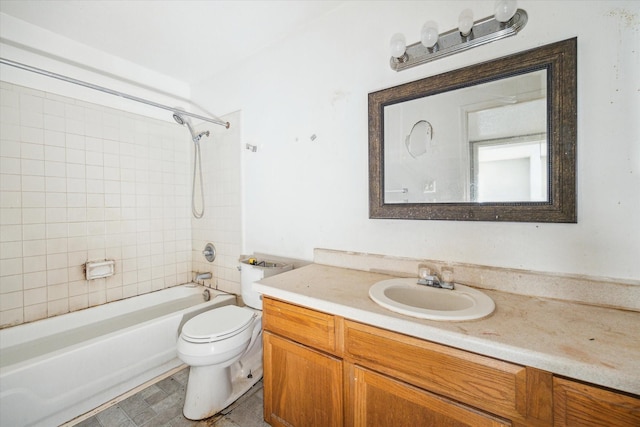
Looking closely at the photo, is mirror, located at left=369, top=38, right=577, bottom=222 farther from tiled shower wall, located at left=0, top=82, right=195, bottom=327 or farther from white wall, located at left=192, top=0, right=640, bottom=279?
tiled shower wall, located at left=0, top=82, right=195, bottom=327

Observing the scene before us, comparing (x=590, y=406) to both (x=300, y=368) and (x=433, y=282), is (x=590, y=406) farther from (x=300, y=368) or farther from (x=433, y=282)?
(x=300, y=368)

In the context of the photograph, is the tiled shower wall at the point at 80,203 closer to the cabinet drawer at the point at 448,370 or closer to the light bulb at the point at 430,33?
the cabinet drawer at the point at 448,370

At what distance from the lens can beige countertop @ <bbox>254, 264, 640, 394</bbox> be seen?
59 cm

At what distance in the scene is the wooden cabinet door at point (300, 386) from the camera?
992mm

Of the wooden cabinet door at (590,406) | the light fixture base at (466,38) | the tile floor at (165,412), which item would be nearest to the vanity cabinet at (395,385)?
the wooden cabinet door at (590,406)

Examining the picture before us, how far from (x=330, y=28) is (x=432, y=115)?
2.94 feet

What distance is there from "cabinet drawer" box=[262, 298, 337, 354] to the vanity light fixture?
1303 mm

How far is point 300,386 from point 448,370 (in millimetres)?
653

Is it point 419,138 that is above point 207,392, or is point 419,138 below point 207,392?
above

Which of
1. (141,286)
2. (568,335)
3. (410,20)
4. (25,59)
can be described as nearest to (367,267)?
(568,335)

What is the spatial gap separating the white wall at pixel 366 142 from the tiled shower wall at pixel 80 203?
0.75m

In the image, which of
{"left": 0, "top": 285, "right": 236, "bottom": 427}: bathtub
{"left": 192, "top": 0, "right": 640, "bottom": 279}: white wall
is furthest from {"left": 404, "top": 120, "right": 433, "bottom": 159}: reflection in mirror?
{"left": 0, "top": 285, "right": 236, "bottom": 427}: bathtub

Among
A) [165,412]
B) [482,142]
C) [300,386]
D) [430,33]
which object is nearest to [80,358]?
[165,412]

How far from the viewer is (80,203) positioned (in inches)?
72.6
